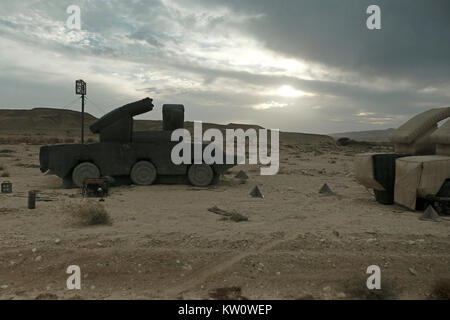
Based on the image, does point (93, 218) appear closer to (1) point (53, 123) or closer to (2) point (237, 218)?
(2) point (237, 218)

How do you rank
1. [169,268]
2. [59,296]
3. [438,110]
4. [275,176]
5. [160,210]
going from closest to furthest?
[59,296], [169,268], [160,210], [438,110], [275,176]

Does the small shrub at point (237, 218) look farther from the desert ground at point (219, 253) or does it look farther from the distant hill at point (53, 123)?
the distant hill at point (53, 123)

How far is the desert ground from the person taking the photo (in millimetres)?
4578

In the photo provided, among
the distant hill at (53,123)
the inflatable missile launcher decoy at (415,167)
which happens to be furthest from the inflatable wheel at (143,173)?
the distant hill at (53,123)

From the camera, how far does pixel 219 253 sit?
5.42m

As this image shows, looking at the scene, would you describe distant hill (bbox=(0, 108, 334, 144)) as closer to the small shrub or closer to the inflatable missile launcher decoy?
the inflatable missile launcher decoy

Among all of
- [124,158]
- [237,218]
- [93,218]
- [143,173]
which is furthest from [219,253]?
[124,158]

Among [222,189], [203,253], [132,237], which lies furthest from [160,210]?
[222,189]

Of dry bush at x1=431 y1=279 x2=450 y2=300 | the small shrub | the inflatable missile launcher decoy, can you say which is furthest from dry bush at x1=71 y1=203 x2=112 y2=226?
the inflatable missile launcher decoy

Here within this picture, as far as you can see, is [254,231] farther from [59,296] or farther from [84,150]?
Result: [84,150]

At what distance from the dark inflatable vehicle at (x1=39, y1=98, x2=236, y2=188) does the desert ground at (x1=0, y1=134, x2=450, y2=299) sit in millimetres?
3027

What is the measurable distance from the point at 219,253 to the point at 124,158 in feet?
24.0

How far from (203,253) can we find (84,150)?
298 inches

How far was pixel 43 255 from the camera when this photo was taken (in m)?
5.27
